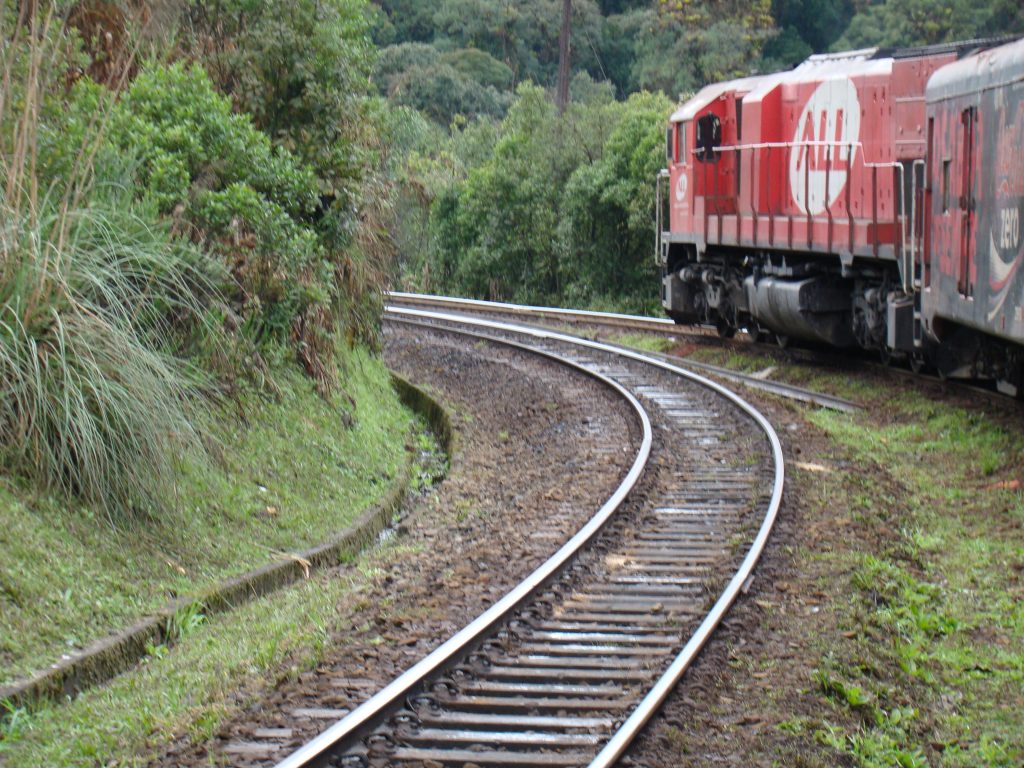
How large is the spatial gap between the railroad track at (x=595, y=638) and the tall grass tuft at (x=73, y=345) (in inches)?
101

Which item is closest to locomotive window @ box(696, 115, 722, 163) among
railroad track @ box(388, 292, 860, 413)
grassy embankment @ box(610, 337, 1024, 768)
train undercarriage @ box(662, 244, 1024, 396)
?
train undercarriage @ box(662, 244, 1024, 396)

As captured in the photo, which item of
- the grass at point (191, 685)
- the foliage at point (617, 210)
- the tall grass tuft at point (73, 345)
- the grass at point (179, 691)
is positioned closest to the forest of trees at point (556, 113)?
the foliage at point (617, 210)

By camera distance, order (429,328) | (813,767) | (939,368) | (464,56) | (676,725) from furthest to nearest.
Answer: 1. (464,56)
2. (429,328)
3. (939,368)
4. (676,725)
5. (813,767)

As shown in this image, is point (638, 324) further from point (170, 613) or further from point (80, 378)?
point (170, 613)

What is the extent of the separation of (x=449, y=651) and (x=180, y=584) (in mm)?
2249

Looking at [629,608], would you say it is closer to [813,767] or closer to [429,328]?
[813,767]

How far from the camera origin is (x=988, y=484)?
10.9m

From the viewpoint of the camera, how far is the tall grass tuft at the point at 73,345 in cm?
774

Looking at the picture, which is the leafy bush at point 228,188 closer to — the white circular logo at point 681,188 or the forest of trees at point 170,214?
the forest of trees at point 170,214

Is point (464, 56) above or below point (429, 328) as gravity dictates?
above

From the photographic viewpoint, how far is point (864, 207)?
16.2m

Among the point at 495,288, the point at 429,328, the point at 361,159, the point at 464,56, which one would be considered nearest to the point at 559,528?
the point at 361,159

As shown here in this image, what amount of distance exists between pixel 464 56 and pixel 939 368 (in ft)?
145

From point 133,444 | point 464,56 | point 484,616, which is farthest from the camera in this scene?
point 464,56
